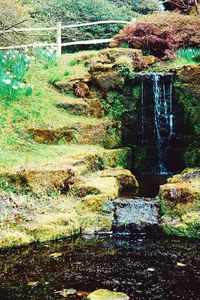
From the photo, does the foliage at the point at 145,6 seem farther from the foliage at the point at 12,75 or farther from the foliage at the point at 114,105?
the foliage at the point at 114,105

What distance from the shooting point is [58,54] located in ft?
51.0

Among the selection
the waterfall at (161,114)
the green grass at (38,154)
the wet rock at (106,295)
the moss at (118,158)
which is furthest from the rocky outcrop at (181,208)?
the waterfall at (161,114)

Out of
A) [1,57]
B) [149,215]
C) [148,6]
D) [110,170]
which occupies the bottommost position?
[149,215]

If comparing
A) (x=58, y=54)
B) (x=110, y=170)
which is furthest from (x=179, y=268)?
(x=58, y=54)

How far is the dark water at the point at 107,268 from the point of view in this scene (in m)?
5.04

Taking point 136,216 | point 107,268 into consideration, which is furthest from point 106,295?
point 136,216

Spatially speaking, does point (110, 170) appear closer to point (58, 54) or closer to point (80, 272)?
point (80, 272)

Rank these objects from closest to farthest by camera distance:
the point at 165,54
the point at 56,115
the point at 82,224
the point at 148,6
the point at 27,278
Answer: the point at 27,278, the point at 82,224, the point at 56,115, the point at 165,54, the point at 148,6

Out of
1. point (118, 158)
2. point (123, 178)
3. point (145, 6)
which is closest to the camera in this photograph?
point (123, 178)

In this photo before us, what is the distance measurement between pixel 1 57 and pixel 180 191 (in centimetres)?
611

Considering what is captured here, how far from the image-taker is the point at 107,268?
5684 millimetres

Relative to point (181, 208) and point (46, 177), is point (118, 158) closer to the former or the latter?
point (46, 177)

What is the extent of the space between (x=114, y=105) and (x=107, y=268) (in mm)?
6590

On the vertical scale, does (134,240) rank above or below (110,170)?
below
